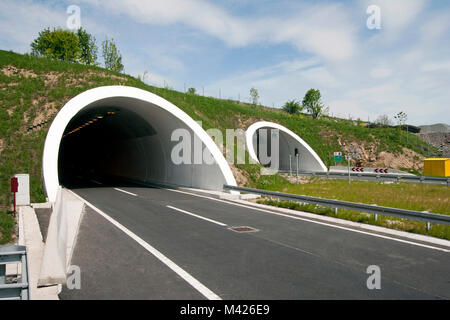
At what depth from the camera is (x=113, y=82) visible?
22156mm

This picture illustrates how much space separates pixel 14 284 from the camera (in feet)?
12.9

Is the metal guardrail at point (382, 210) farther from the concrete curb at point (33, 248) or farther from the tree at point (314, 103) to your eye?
the tree at point (314, 103)

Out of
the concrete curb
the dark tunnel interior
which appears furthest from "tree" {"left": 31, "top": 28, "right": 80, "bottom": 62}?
the concrete curb

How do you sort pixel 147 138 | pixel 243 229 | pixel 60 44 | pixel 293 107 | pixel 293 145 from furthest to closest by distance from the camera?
pixel 293 107
pixel 60 44
pixel 293 145
pixel 147 138
pixel 243 229

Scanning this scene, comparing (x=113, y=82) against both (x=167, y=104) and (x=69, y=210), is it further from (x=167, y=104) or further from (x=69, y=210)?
(x=69, y=210)

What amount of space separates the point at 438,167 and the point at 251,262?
29.5 m

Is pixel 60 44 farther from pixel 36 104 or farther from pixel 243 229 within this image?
pixel 243 229

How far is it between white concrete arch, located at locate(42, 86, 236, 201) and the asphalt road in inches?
274

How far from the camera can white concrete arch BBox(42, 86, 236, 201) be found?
15.9 m

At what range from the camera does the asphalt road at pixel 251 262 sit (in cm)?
497

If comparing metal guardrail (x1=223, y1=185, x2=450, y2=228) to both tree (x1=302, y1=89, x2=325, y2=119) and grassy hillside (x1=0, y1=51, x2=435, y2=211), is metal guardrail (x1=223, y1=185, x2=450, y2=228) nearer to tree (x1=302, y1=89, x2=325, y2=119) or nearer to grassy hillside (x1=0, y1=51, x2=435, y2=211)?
grassy hillside (x1=0, y1=51, x2=435, y2=211)

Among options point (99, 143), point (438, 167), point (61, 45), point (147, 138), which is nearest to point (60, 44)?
point (61, 45)

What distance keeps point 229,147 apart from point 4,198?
1340cm

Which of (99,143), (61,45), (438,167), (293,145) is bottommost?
(438,167)
